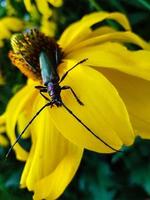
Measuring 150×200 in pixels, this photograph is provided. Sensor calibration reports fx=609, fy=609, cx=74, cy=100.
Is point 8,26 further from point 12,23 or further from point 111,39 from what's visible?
point 111,39

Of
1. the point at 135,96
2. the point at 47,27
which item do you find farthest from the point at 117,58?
the point at 47,27

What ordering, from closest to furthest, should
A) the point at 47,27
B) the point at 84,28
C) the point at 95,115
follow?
the point at 95,115 → the point at 84,28 → the point at 47,27

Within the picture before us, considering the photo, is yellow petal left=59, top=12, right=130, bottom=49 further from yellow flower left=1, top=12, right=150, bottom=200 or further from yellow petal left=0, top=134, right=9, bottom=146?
yellow petal left=0, top=134, right=9, bottom=146

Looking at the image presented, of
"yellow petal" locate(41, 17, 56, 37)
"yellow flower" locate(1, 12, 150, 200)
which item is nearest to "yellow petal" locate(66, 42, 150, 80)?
"yellow flower" locate(1, 12, 150, 200)

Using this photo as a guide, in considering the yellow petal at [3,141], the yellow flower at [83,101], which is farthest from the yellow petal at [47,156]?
the yellow petal at [3,141]

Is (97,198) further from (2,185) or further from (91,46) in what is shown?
(91,46)

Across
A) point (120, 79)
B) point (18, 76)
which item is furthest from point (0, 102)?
point (120, 79)

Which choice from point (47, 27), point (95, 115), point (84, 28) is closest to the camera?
point (95, 115)
